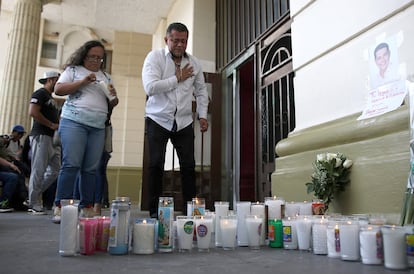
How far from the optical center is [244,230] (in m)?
1.52

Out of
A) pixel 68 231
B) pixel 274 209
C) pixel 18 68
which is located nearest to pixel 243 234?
pixel 274 209

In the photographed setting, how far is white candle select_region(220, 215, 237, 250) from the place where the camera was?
1421 mm

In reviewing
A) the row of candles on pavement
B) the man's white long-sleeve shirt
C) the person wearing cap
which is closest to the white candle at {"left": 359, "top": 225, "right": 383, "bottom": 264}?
the row of candles on pavement

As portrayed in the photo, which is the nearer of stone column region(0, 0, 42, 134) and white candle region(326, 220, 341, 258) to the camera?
white candle region(326, 220, 341, 258)

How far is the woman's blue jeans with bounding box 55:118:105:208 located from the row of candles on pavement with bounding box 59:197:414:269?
854 millimetres

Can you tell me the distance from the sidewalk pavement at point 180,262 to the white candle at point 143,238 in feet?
0.12

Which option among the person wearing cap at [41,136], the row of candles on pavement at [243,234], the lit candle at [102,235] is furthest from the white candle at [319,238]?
the person wearing cap at [41,136]

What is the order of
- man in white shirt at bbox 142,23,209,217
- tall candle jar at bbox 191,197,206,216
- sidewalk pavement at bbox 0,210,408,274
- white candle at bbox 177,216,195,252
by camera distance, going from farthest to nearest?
man in white shirt at bbox 142,23,209,217 < tall candle jar at bbox 191,197,206,216 < white candle at bbox 177,216,195,252 < sidewalk pavement at bbox 0,210,408,274

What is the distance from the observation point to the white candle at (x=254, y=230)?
1.46 m

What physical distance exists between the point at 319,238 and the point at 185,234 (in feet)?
1.64

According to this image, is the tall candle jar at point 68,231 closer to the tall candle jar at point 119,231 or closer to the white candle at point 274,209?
the tall candle jar at point 119,231

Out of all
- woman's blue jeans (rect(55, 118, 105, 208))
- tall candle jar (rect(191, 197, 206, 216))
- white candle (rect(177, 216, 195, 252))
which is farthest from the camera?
woman's blue jeans (rect(55, 118, 105, 208))

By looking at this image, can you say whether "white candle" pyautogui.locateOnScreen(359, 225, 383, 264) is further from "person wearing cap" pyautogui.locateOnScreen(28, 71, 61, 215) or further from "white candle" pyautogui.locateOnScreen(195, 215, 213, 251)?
"person wearing cap" pyautogui.locateOnScreen(28, 71, 61, 215)

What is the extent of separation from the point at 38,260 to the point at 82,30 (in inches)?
297
